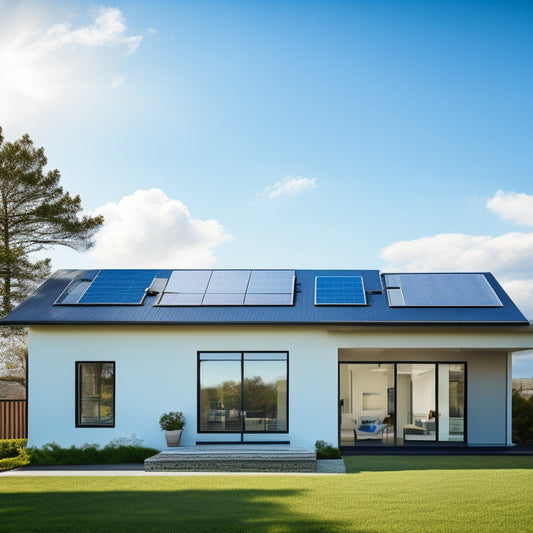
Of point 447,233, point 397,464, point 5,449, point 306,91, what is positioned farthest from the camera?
point 447,233

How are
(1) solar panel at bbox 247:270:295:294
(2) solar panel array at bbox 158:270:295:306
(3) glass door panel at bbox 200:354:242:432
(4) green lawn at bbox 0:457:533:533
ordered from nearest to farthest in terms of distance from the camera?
(4) green lawn at bbox 0:457:533:533
(3) glass door panel at bbox 200:354:242:432
(2) solar panel array at bbox 158:270:295:306
(1) solar panel at bbox 247:270:295:294

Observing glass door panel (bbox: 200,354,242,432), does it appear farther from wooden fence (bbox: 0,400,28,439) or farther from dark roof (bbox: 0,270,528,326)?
wooden fence (bbox: 0,400,28,439)

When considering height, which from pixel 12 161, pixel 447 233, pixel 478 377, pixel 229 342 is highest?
pixel 12 161

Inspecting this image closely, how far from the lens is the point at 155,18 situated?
18391mm

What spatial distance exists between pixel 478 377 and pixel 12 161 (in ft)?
61.4

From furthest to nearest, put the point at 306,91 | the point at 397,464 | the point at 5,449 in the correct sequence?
the point at 306,91 < the point at 5,449 < the point at 397,464

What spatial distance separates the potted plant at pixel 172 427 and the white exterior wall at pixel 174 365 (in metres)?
0.34

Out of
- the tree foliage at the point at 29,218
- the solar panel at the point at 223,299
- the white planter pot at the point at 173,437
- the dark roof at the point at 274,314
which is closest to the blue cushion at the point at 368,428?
the dark roof at the point at 274,314

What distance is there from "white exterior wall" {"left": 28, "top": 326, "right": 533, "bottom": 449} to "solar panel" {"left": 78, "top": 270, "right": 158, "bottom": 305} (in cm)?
132

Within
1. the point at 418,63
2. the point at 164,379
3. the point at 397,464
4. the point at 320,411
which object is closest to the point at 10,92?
the point at 164,379

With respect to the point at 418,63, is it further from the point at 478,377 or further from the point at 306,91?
the point at 478,377

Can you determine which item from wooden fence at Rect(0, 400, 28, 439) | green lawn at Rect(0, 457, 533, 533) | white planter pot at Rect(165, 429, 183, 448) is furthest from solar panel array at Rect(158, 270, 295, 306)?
green lawn at Rect(0, 457, 533, 533)

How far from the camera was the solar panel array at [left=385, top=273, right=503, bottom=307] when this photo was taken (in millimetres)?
17594

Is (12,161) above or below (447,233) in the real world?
above
